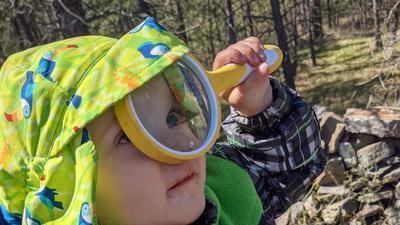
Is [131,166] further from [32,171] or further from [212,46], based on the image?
[212,46]

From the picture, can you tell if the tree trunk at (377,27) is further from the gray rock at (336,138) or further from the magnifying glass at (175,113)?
the magnifying glass at (175,113)

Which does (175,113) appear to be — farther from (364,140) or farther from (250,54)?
(364,140)

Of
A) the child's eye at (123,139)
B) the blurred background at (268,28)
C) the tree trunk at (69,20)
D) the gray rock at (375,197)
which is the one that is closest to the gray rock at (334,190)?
the gray rock at (375,197)

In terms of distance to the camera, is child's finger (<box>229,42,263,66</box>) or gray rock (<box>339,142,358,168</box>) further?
gray rock (<box>339,142,358,168</box>)

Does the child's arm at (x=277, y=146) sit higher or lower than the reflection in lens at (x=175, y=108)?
lower

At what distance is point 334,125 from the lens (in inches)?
166

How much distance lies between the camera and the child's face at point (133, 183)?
102 cm

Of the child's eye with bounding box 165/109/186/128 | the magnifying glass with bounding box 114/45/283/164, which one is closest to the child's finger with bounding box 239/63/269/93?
the magnifying glass with bounding box 114/45/283/164

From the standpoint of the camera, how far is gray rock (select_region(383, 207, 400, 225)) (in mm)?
3784

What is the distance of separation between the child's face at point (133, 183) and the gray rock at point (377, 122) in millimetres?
3102

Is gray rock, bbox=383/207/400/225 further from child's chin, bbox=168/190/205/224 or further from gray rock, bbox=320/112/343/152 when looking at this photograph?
child's chin, bbox=168/190/205/224

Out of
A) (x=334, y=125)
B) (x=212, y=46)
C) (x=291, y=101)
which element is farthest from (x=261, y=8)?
(x=291, y=101)

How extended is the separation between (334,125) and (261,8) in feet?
28.1

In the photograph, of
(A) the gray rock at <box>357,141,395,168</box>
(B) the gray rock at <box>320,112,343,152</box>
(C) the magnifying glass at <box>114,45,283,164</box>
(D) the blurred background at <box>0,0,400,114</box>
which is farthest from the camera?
(D) the blurred background at <box>0,0,400,114</box>
